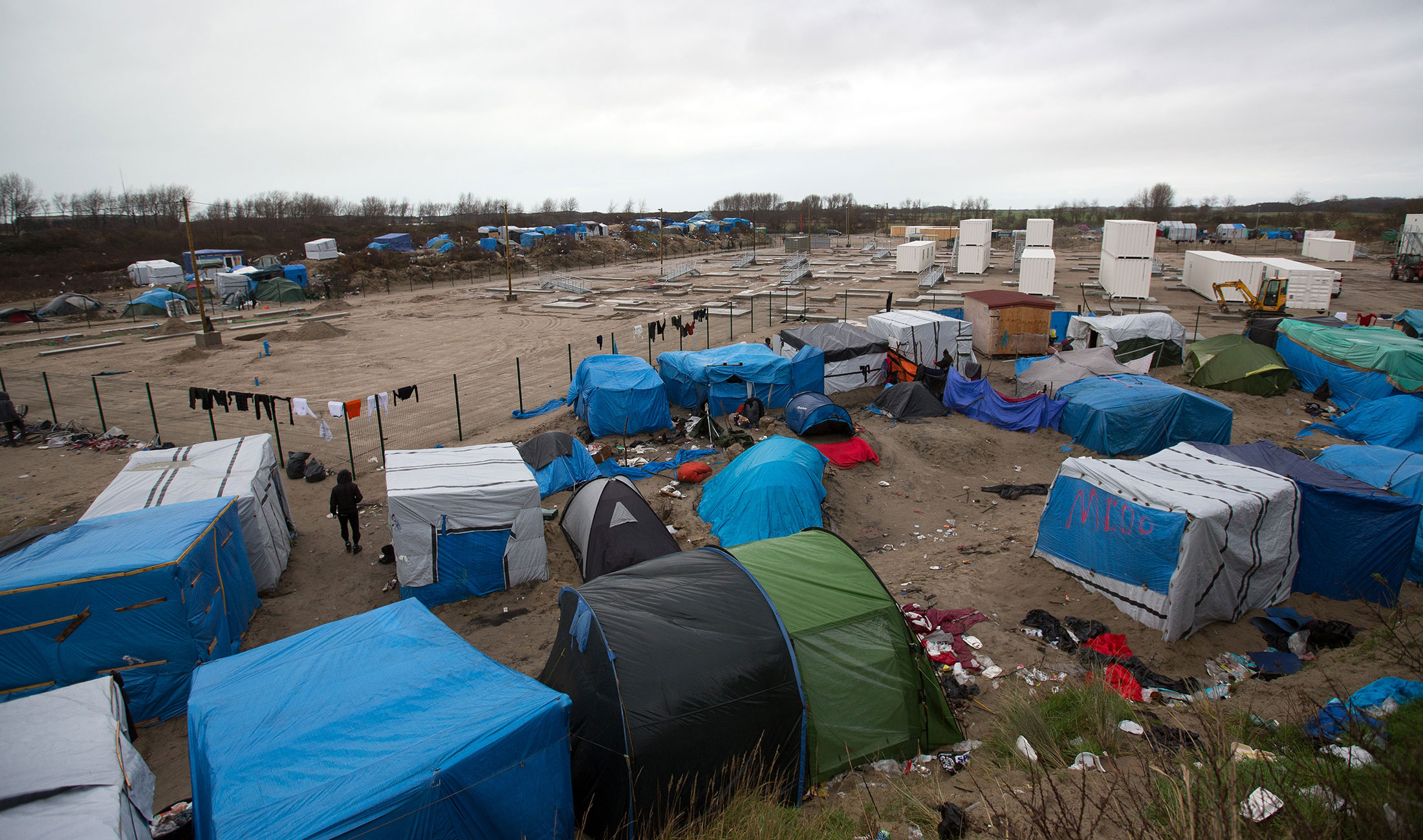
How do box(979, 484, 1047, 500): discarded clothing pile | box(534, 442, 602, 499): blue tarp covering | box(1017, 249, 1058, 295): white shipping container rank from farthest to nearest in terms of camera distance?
box(1017, 249, 1058, 295): white shipping container
box(979, 484, 1047, 500): discarded clothing pile
box(534, 442, 602, 499): blue tarp covering

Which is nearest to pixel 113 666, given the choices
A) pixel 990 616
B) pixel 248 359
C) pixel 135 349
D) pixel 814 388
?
pixel 990 616

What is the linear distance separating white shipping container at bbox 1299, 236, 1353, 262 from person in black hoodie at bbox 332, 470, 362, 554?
67446mm

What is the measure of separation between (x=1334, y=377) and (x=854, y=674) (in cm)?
2022

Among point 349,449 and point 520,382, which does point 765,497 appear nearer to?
point 349,449

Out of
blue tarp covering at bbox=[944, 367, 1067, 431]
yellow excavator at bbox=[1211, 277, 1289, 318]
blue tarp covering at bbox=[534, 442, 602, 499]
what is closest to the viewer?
blue tarp covering at bbox=[534, 442, 602, 499]

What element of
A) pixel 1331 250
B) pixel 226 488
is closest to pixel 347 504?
pixel 226 488

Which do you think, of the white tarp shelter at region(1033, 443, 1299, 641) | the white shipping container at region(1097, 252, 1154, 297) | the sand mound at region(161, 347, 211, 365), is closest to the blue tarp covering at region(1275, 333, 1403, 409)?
the white tarp shelter at region(1033, 443, 1299, 641)

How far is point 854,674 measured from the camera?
6.80 m

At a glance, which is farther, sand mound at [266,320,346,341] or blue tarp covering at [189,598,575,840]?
sand mound at [266,320,346,341]

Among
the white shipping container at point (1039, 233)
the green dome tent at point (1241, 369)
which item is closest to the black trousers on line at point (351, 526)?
the green dome tent at point (1241, 369)

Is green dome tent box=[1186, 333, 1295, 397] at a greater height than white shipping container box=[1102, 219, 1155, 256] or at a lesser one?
lesser

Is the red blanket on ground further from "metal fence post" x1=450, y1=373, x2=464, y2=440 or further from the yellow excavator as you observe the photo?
the yellow excavator

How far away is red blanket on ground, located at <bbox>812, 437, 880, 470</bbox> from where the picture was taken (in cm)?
1490

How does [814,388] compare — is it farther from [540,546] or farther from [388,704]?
[388,704]
